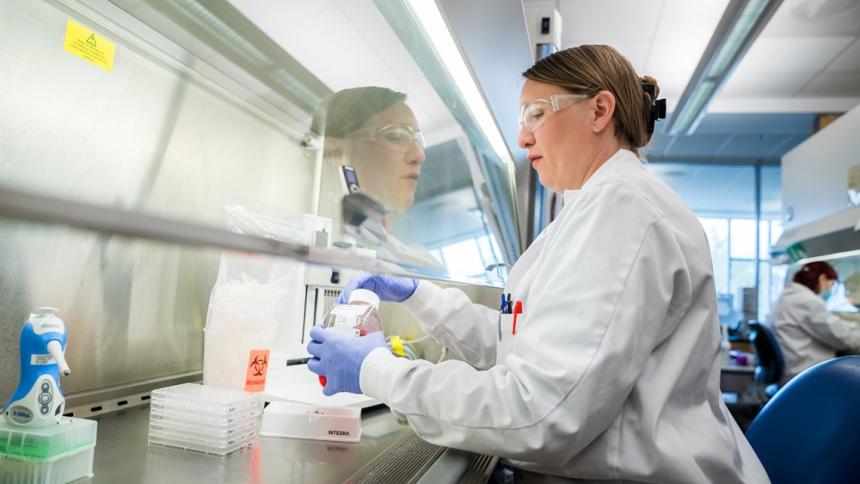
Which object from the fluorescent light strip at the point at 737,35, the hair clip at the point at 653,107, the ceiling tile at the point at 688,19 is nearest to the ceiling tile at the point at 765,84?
the ceiling tile at the point at 688,19

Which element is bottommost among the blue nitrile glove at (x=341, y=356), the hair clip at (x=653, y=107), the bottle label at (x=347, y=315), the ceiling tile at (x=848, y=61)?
the blue nitrile glove at (x=341, y=356)

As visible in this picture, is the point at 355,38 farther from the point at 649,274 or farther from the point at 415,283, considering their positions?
the point at 649,274

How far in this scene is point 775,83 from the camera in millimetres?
5297

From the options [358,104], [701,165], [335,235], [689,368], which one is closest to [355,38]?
[358,104]

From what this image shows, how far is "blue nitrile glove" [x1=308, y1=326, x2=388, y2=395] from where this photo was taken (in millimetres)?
984

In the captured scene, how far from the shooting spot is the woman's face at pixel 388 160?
1.69 metres

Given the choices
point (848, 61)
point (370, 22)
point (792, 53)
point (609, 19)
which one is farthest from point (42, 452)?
point (848, 61)

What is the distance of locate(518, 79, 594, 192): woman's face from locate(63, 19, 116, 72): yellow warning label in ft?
3.16

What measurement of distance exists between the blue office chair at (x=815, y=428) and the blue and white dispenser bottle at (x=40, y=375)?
1.37 m

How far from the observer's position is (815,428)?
112 centimetres

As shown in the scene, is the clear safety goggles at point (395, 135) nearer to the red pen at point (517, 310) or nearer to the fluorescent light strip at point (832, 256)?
the red pen at point (517, 310)

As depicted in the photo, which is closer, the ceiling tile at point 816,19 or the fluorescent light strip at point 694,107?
the fluorescent light strip at point 694,107

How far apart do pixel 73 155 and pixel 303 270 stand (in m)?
0.66

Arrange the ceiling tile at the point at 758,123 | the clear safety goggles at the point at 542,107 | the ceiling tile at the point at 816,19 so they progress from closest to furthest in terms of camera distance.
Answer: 1. the clear safety goggles at the point at 542,107
2. the ceiling tile at the point at 816,19
3. the ceiling tile at the point at 758,123
